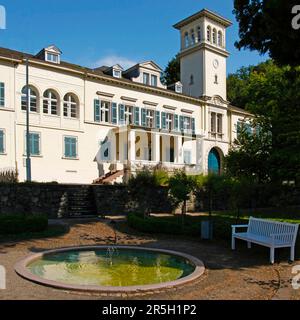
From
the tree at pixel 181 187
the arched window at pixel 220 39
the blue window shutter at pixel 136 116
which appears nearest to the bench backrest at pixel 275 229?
the tree at pixel 181 187

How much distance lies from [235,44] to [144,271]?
861 centimetres

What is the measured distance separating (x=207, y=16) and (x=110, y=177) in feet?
82.7

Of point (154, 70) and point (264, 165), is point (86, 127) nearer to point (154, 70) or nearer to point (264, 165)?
point (154, 70)

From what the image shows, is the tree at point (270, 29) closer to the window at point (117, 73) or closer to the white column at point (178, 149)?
the window at point (117, 73)

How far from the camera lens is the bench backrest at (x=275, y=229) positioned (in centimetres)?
1016

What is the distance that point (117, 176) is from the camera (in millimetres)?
32562

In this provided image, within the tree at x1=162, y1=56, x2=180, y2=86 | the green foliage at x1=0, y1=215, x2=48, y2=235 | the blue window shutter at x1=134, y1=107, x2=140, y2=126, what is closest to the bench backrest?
the green foliage at x1=0, y1=215, x2=48, y2=235

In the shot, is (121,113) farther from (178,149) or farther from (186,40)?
(186,40)

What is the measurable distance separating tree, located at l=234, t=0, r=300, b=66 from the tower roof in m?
34.6

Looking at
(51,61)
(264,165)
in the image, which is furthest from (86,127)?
(264,165)

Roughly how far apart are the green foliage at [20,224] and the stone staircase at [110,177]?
55.3 feet

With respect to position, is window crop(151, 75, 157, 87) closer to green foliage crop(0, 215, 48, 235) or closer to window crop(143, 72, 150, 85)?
window crop(143, 72, 150, 85)

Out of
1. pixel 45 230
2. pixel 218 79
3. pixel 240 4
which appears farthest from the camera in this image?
pixel 218 79

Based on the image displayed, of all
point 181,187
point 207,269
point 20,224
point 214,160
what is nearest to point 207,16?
point 214,160
